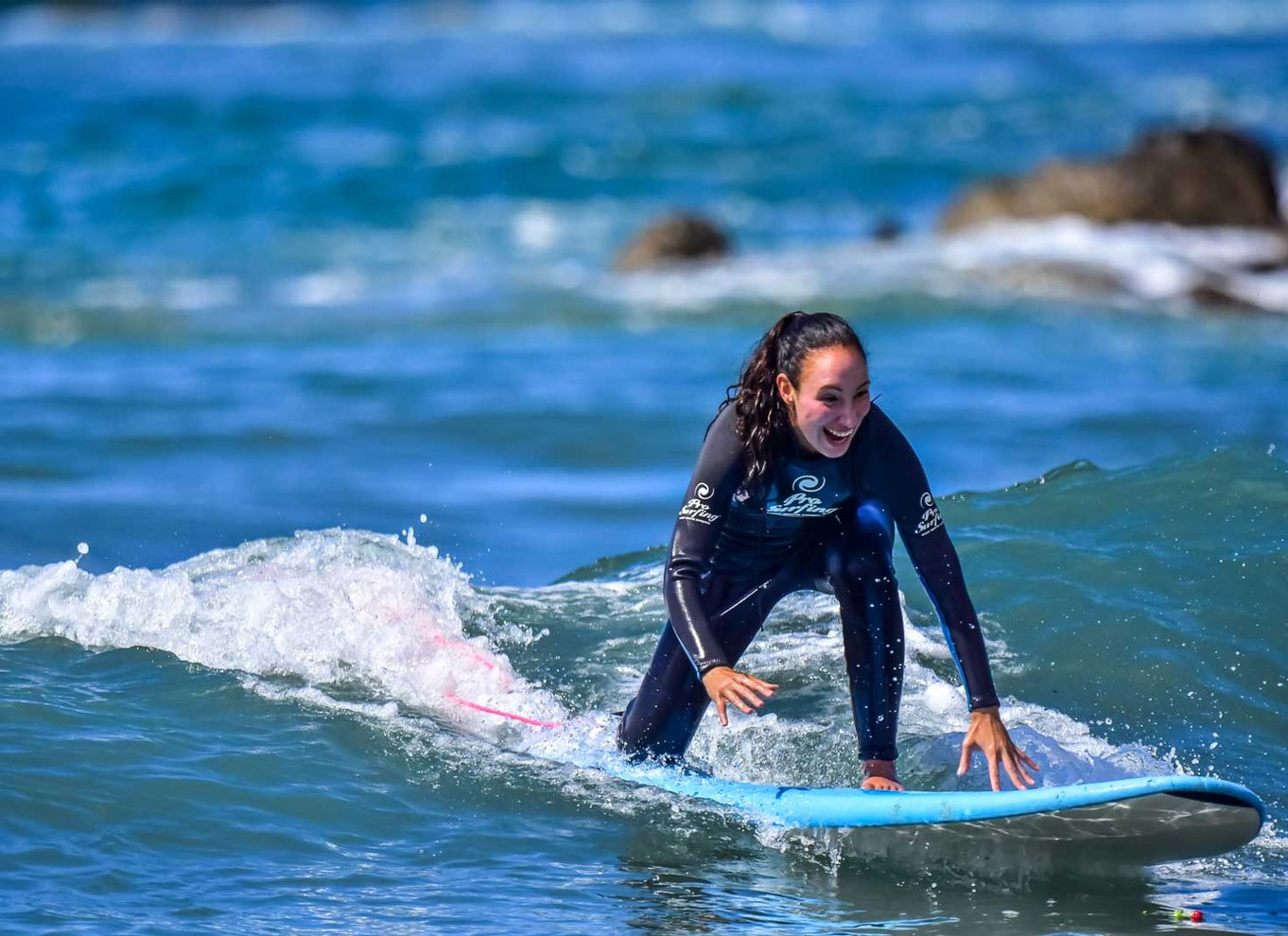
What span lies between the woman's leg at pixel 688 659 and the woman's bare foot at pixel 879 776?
1.75 feet

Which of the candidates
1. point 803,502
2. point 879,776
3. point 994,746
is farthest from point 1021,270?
point 994,746

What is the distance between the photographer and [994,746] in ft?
15.8

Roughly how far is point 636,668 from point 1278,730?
2366mm

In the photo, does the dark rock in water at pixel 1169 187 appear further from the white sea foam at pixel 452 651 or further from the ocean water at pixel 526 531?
the white sea foam at pixel 452 651

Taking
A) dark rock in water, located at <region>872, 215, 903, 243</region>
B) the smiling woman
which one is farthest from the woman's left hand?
dark rock in water, located at <region>872, 215, 903, 243</region>

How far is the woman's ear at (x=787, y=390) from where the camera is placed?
4910 mm

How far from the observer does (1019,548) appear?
770 centimetres

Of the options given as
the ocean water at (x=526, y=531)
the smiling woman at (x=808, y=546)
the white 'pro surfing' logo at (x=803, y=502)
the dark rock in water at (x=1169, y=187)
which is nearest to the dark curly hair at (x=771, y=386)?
the smiling woman at (x=808, y=546)

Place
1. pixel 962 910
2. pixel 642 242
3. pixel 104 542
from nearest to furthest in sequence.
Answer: pixel 962 910 → pixel 104 542 → pixel 642 242

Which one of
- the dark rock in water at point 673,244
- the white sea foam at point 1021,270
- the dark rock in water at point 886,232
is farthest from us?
the dark rock in water at point 886,232

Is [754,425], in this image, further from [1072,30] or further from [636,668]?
[1072,30]

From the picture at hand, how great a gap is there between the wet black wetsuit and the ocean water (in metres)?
0.36

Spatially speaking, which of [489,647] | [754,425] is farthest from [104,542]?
[754,425]

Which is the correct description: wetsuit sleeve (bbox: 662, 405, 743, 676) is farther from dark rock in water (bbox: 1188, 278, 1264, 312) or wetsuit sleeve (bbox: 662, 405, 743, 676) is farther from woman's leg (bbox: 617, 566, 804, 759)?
dark rock in water (bbox: 1188, 278, 1264, 312)
